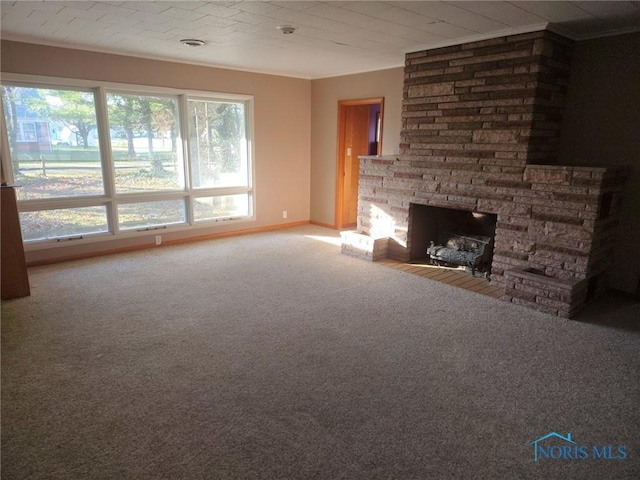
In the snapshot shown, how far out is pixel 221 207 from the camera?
618 centimetres

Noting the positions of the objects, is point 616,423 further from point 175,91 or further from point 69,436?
point 175,91

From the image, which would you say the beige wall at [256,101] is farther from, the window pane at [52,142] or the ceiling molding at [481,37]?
the ceiling molding at [481,37]

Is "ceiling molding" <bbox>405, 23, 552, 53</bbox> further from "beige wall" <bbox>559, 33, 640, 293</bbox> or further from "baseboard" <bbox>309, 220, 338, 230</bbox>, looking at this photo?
"baseboard" <bbox>309, 220, 338, 230</bbox>

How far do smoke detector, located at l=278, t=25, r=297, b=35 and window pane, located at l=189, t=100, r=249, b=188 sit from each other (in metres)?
2.33

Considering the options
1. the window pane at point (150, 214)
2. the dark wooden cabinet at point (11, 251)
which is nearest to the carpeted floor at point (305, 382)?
the dark wooden cabinet at point (11, 251)

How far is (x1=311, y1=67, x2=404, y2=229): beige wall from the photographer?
553cm

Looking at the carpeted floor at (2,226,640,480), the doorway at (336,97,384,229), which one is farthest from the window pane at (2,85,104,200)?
the doorway at (336,97,384,229)

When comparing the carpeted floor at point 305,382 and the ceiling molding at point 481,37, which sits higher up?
the ceiling molding at point 481,37

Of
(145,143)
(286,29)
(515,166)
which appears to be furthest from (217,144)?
(515,166)

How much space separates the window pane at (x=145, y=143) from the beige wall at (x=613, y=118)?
469 centimetres

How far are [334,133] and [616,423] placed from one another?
207 inches

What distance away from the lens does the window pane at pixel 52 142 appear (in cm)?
438

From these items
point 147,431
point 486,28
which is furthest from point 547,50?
point 147,431

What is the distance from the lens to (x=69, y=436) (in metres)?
1.99
